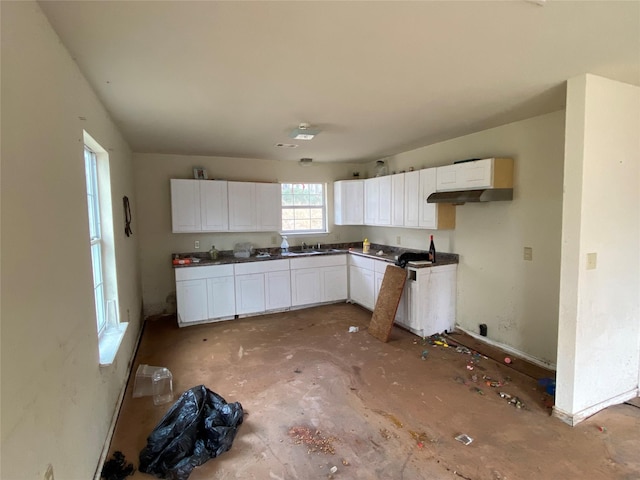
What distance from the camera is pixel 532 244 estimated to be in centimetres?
331

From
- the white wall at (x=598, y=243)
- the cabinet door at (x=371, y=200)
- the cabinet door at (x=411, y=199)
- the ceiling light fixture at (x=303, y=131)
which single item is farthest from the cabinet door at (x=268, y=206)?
the white wall at (x=598, y=243)

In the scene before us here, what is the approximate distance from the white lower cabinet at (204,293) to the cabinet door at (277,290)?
53cm

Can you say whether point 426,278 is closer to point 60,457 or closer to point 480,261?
point 480,261

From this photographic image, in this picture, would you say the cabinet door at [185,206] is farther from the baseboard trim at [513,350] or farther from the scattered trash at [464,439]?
the scattered trash at [464,439]

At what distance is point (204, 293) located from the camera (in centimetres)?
457

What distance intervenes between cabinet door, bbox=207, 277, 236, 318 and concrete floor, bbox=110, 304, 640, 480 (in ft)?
2.35

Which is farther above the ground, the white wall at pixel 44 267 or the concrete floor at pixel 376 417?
the white wall at pixel 44 267

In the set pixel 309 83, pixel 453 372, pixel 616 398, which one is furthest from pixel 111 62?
pixel 616 398

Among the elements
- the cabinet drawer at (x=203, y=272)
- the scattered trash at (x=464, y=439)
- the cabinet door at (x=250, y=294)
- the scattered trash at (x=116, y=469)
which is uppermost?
the cabinet drawer at (x=203, y=272)

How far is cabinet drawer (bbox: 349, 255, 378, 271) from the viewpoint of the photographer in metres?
4.90

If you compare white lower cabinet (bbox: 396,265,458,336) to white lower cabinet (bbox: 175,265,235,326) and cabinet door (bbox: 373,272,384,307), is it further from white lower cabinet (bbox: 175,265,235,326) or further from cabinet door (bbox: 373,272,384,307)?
white lower cabinet (bbox: 175,265,235,326)

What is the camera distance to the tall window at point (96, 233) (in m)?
2.56

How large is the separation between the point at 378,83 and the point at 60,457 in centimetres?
266

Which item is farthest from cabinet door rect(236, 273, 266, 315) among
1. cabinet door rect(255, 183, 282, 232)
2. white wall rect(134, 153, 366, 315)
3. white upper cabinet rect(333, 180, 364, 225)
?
white upper cabinet rect(333, 180, 364, 225)
